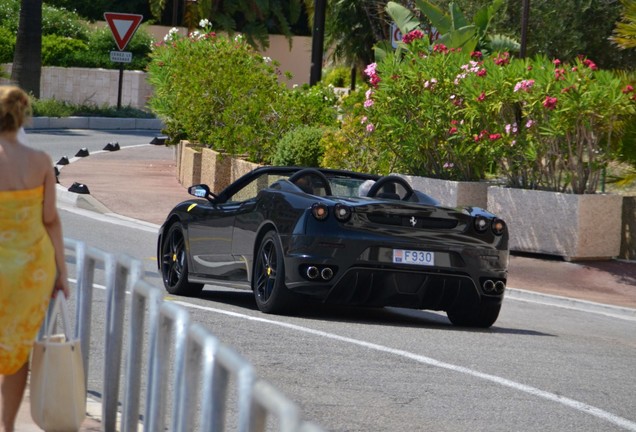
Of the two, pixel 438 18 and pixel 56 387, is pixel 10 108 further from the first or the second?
pixel 438 18

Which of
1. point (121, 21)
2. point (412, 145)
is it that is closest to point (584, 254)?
point (412, 145)

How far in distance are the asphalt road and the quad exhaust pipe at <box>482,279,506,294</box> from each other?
0.35m

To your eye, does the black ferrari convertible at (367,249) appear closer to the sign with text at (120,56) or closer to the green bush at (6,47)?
the sign with text at (120,56)

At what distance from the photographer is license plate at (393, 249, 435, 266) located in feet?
36.2

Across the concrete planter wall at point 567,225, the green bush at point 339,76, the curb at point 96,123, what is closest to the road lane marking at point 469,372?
the concrete planter wall at point 567,225

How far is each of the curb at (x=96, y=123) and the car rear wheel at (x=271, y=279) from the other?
26840mm

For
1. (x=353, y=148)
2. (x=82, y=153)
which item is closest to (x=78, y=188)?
(x=353, y=148)

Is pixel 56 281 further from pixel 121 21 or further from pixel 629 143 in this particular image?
pixel 121 21

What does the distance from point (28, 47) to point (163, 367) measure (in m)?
34.3

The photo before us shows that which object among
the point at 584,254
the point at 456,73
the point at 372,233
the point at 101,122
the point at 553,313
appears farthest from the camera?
the point at 101,122

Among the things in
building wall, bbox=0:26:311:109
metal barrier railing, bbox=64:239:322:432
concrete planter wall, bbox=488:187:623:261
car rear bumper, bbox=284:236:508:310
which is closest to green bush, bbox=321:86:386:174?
concrete planter wall, bbox=488:187:623:261

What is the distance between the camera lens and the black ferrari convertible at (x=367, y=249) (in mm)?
11016

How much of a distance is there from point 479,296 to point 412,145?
872 centimetres

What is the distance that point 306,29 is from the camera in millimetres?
67125
